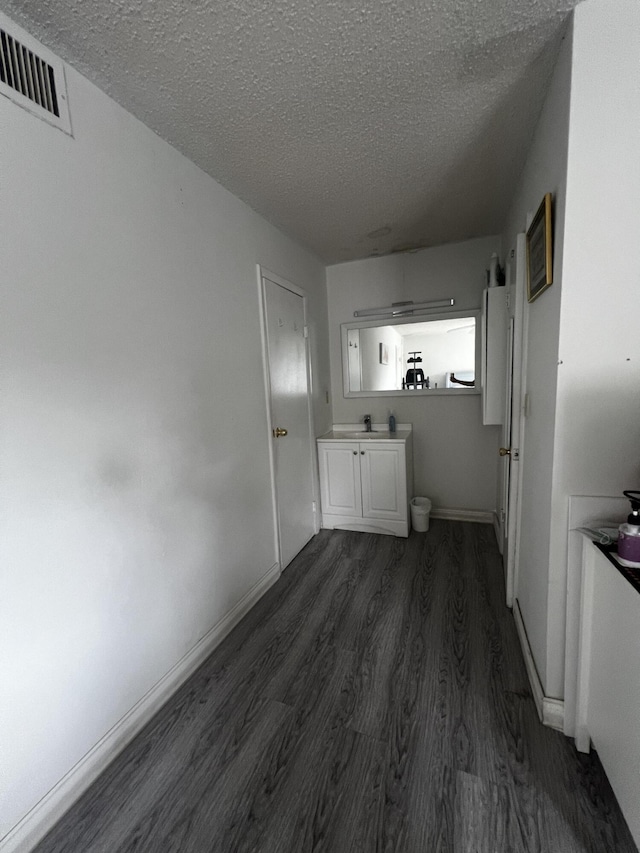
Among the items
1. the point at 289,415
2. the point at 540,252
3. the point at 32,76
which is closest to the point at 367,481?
the point at 289,415

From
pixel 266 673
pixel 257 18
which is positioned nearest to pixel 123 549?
pixel 266 673

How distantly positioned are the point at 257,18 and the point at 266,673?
246 cm

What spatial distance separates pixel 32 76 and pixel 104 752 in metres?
2.30

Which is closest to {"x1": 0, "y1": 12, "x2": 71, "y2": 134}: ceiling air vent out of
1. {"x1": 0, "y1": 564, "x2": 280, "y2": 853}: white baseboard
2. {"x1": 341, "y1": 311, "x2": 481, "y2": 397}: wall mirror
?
{"x1": 0, "y1": 564, "x2": 280, "y2": 853}: white baseboard

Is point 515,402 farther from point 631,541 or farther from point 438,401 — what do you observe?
point 438,401

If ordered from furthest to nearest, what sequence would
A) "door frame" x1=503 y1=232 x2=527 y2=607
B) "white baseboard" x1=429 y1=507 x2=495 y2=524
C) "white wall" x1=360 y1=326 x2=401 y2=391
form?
1. "white wall" x1=360 y1=326 x2=401 y2=391
2. "white baseboard" x1=429 y1=507 x2=495 y2=524
3. "door frame" x1=503 y1=232 x2=527 y2=607

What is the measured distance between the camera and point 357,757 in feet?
4.09

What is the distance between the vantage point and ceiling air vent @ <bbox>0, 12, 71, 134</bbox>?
1019mm

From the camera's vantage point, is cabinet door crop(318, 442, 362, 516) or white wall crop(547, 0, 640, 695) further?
cabinet door crop(318, 442, 362, 516)

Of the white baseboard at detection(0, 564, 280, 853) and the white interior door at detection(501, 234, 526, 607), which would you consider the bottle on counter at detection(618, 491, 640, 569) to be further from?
the white baseboard at detection(0, 564, 280, 853)

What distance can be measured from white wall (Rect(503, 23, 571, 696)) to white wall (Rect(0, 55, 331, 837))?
1506 mm

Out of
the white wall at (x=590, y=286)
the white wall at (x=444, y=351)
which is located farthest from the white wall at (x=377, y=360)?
the white wall at (x=590, y=286)

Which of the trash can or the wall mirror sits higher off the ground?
the wall mirror

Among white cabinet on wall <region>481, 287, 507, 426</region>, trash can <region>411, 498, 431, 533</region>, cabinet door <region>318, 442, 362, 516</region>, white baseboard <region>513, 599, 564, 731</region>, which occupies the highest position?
white cabinet on wall <region>481, 287, 507, 426</region>
